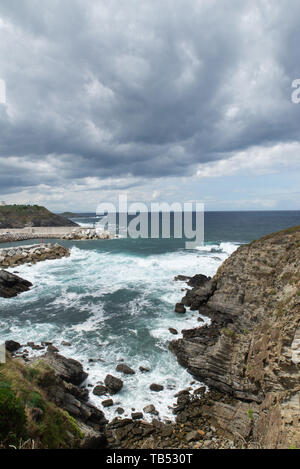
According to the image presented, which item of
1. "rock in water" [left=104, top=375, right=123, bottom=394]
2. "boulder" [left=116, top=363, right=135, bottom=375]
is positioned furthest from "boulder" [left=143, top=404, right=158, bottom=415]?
"boulder" [left=116, top=363, right=135, bottom=375]

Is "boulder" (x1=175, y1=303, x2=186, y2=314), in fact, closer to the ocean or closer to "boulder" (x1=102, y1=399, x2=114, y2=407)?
the ocean

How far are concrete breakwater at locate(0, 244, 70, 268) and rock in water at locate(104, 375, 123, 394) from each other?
38.0 meters

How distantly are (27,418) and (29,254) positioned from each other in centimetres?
4830

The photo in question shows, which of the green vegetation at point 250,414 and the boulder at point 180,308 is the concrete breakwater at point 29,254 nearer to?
the boulder at point 180,308

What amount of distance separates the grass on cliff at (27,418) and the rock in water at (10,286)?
870 inches

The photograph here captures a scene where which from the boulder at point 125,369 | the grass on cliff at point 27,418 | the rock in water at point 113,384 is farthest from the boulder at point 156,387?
the grass on cliff at point 27,418

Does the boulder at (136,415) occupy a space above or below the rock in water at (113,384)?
below

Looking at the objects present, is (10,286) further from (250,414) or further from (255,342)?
(250,414)

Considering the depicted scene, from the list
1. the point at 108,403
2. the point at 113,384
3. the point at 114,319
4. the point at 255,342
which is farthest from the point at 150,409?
the point at 114,319

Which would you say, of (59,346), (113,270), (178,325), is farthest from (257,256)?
(113,270)

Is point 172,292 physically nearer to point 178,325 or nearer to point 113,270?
point 178,325

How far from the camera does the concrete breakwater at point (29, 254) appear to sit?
4407 centimetres
